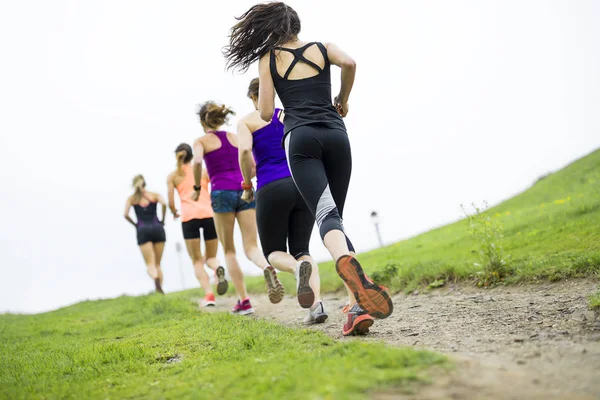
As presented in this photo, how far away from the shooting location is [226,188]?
683 cm

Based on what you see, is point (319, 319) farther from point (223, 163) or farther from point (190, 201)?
point (190, 201)

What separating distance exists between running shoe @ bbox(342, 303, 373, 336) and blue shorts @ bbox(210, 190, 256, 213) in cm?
310

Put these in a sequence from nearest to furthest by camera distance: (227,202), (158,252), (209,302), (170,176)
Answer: (227,202), (209,302), (170,176), (158,252)

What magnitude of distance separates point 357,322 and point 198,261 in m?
5.27

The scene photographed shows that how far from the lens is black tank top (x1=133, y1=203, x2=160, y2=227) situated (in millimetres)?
11578

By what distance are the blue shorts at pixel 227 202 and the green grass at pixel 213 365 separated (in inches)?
65.5

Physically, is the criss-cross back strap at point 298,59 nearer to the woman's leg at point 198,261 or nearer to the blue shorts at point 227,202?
the blue shorts at point 227,202

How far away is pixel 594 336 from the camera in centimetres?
296

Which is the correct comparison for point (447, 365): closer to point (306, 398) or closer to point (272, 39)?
point (306, 398)

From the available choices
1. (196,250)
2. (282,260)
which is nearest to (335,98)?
(282,260)

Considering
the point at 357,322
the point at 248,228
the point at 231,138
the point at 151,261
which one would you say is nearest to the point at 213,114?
the point at 231,138

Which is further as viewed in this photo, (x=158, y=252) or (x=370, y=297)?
(x=158, y=252)

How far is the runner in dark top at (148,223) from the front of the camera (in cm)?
1159

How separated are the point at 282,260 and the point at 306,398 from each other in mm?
3098
